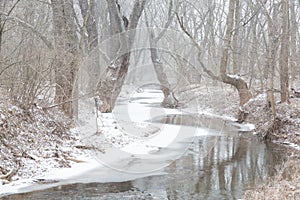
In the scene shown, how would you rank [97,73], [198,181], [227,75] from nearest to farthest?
[198,181]
[97,73]
[227,75]

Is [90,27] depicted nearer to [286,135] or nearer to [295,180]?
[286,135]

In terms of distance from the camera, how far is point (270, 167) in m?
12.8

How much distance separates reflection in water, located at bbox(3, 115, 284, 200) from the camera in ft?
31.7

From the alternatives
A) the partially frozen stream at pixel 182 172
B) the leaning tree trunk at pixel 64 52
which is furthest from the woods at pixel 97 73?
the partially frozen stream at pixel 182 172

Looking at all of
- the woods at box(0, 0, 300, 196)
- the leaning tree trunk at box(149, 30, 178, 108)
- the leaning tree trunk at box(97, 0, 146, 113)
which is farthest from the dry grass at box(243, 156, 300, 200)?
the leaning tree trunk at box(149, 30, 178, 108)

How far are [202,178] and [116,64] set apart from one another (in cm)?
1154

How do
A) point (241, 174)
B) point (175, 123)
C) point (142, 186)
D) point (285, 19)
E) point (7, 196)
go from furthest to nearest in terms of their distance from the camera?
point (175, 123) < point (285, 19) < point (241, 174) < point (142, 186) < point (7, 196)

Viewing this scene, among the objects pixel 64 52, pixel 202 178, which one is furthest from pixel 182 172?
pixel 64 52

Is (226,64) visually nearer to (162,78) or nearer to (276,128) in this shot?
(276,128)

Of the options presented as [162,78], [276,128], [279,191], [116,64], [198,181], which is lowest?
[198,181]

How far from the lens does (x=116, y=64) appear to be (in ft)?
71.0

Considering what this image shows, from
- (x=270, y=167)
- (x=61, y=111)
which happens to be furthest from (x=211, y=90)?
(x=270, y=167)

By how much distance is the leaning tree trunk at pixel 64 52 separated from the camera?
15.6 m

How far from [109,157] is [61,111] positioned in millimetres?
4208
